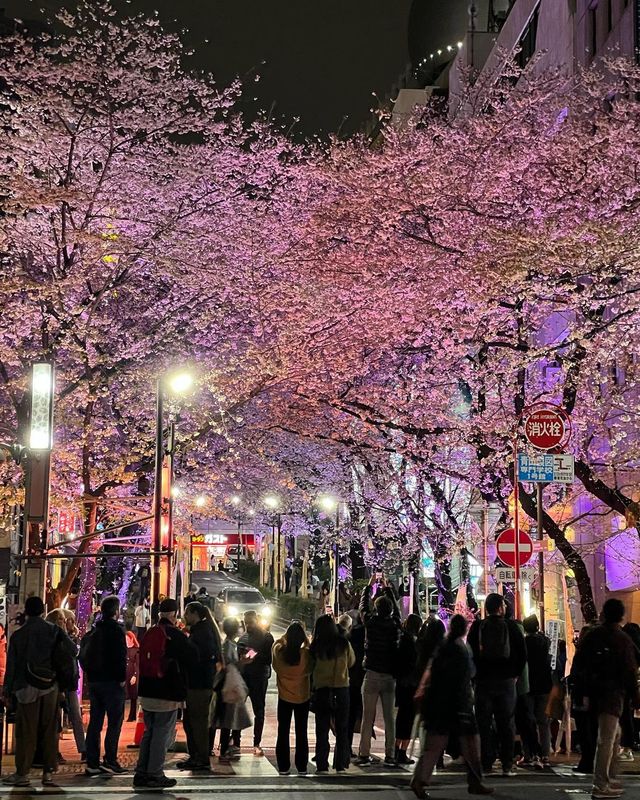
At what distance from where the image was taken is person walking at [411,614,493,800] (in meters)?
8.79

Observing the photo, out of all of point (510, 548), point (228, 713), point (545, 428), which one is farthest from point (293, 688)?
point (545, 428)

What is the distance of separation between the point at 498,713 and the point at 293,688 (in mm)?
2065

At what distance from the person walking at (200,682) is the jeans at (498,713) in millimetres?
2676

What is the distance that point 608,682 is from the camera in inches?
349

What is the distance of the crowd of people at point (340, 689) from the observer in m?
8.94

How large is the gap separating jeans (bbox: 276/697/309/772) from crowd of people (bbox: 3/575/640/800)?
15 mm

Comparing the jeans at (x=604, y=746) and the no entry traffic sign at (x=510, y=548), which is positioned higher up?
the no entry traffic sign at (x=510, y=548)

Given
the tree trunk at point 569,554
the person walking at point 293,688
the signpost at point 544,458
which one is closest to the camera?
the person walking at point 293,688

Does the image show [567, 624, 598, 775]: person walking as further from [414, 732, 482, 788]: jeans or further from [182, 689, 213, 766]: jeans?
[182, 689, 213, 766]: jeans

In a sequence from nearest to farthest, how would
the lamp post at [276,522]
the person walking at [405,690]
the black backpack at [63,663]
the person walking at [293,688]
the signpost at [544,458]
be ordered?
the black backpack at [63,663], the person walking at [293,688], the person walking at [405,690], the signpost at [544,458], the lamp post at [276,522]

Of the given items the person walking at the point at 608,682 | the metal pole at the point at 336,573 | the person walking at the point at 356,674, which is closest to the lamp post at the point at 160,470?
the person walking at the point at 356,674

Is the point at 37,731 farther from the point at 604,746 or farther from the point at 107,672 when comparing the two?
the point at 604,746

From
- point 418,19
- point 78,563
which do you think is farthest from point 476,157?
point 418,19

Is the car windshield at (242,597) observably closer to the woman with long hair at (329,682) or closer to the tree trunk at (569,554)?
the tree trunk at (569,554)
